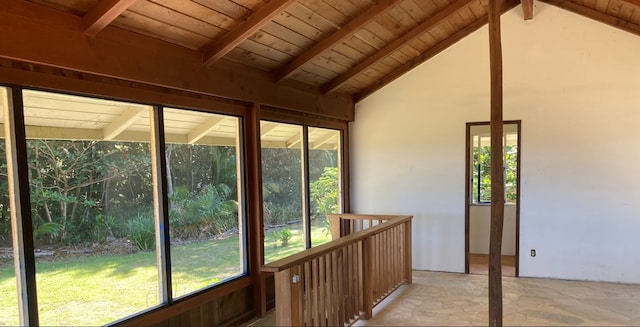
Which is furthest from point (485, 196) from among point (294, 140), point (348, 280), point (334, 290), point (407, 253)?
point (334, 290)

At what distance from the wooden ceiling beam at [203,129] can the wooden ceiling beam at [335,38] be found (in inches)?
33.6

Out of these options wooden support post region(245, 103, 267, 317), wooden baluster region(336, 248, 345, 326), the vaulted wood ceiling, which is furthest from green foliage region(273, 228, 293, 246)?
the vaulted wood ceiling

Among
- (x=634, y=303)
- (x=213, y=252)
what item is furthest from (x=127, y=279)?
(x=634, y=303)

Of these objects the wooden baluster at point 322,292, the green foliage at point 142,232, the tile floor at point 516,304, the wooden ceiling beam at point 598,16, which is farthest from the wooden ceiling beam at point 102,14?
the wooden ceiling beam at point 598,16

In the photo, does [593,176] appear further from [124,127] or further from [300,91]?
[124,127]

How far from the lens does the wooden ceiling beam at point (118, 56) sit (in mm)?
2135

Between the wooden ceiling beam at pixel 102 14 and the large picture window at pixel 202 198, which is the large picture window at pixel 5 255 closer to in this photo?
the wooden ceiling beam at pixel 102 14

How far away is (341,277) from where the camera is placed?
340 centimetres

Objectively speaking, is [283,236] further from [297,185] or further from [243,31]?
[243,31]

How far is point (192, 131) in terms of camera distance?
11.3ft

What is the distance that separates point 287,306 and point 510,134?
4888 millimetres

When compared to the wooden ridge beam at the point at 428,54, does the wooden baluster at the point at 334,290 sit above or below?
below

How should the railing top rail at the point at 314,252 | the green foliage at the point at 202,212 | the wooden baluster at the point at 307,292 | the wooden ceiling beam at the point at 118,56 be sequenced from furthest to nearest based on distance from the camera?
the green foliage at the point at 202,212 → the wooden baluster at the point at 307,292 → the railing top rail at the point at 314,252 → the wooden ceiling beam at the point at 118,56

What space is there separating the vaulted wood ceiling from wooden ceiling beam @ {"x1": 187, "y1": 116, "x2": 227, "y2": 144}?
0.53 meters
